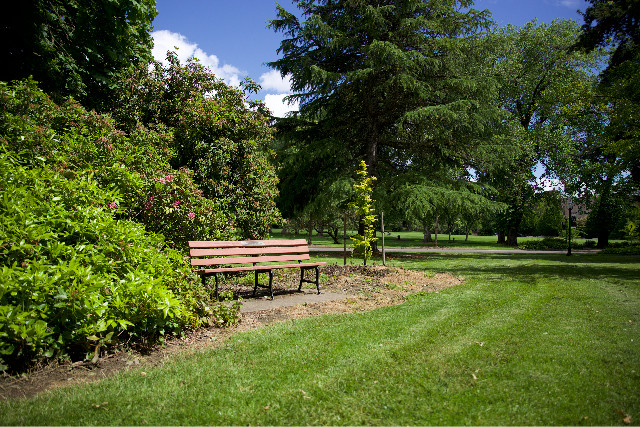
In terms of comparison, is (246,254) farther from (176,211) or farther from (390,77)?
(390,77)

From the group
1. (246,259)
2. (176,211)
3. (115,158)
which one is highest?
(115,158)

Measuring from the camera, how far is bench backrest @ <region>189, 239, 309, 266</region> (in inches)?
241

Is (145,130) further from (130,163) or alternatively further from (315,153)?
(315,153)

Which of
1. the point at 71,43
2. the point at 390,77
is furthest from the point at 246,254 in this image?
the point at 390,77

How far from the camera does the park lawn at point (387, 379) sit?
2.64m

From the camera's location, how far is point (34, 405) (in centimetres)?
272

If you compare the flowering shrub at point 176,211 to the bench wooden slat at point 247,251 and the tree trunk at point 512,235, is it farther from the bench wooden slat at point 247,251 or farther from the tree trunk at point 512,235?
the tree trunk at point 512,235

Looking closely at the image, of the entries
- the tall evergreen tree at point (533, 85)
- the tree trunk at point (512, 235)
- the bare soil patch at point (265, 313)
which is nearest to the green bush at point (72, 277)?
the bare soil patch at point (265, 313)

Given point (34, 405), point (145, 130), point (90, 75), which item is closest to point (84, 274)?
point (34, 405)

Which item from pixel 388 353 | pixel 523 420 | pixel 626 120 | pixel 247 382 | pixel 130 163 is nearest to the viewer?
pixel 523 420

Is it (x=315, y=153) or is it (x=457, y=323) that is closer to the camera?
(x=457, y=323)

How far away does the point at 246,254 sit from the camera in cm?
664

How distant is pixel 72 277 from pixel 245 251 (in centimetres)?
334

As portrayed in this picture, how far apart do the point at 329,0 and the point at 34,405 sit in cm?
1853
